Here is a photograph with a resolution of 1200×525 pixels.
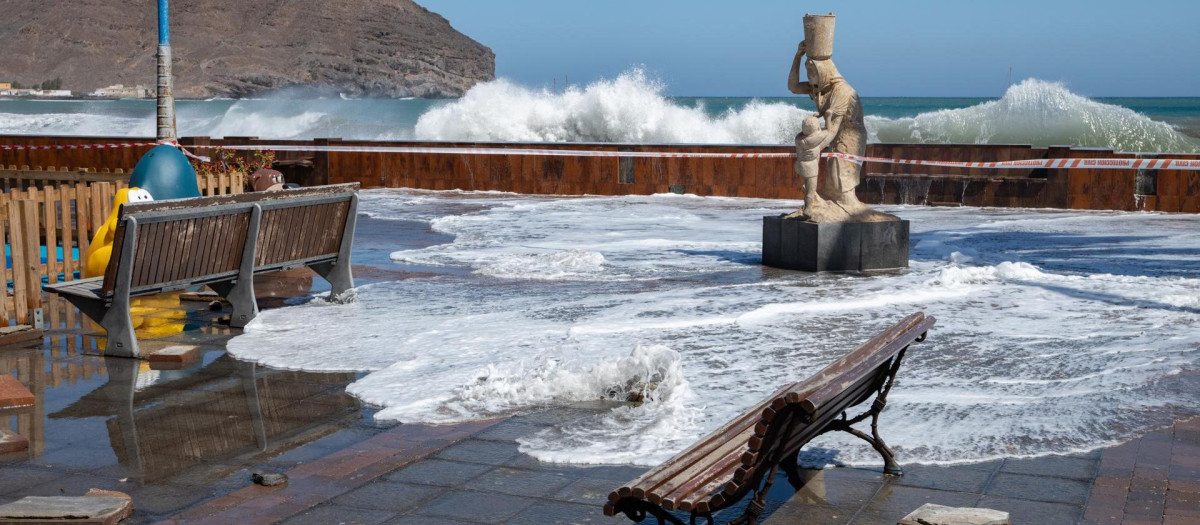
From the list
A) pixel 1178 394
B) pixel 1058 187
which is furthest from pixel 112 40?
pixel 1178 394

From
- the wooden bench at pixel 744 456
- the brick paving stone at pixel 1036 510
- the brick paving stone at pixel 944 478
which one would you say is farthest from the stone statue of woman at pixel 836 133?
the wooden bench at pixel 744 456

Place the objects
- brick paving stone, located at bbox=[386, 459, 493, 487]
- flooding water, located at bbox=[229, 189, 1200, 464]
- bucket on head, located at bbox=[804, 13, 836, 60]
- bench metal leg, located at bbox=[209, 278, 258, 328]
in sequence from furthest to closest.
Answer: bucket on head, located at bbox=[804, 13, 836, 60] < bench metal leg, located at bbox=[209, 278, 258, 328] < flooding water, located at bbox=[229, 189, 1200, 464] < brick paving stone, located at bbox=[386, 459, 493, 487]

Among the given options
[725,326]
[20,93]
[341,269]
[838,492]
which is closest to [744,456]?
[838,492]

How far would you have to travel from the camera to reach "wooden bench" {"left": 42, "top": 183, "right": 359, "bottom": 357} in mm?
7250

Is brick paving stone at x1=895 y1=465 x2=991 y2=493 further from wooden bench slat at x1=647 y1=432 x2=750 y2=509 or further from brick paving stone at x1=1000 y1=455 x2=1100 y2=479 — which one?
wooden bench slat at x1=647 y1=432 x2=750 y2=509

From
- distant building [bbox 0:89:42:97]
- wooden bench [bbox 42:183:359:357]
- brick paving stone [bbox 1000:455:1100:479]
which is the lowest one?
brick paving stone [bbox 1000:455:1100:479]

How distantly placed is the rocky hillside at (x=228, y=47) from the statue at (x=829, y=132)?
134801 millimetres

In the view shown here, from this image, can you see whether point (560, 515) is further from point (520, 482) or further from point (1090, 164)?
point (1090, 164)

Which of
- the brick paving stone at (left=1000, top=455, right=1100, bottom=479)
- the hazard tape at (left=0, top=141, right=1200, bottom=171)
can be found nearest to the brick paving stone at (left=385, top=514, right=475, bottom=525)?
the brick paving stone at (left=1000, top=455, right=1100, bottom=479)

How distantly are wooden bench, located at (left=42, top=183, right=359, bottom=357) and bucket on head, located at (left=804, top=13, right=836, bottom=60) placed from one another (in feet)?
14.8

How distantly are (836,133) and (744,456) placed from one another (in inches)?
304

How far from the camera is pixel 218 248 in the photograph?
26.2 ft

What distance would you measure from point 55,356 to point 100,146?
49.5ft

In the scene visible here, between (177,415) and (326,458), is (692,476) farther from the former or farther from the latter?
(177,415)
